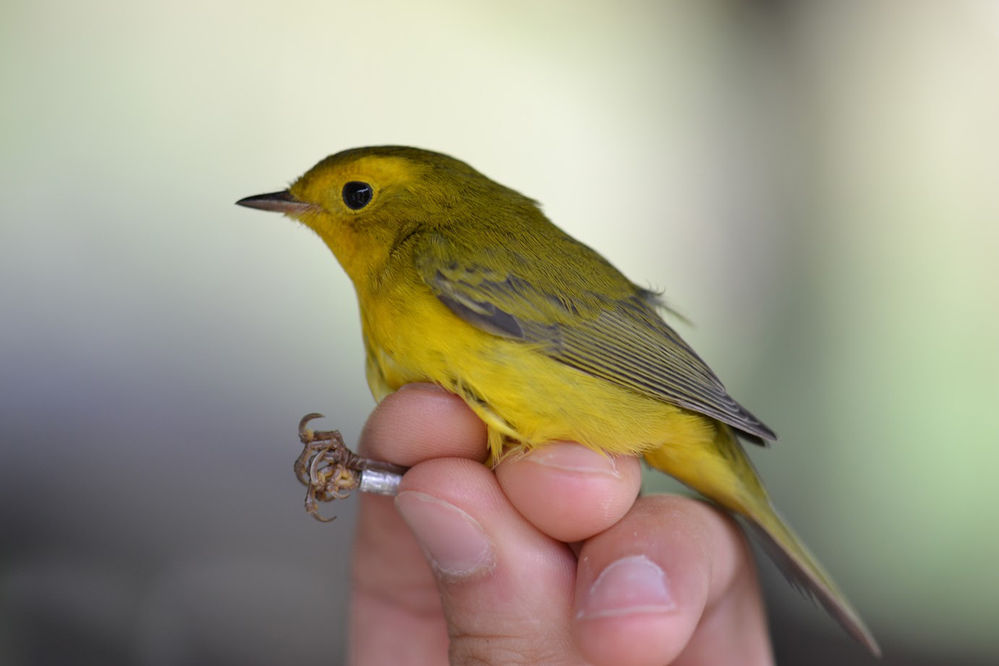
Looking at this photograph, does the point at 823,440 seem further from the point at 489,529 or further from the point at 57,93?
the point at 57,93

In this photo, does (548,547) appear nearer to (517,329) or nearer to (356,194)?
(517,329)

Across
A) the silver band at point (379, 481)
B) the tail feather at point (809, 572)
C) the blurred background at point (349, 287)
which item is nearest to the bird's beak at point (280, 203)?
the silver band at point (379, 481)

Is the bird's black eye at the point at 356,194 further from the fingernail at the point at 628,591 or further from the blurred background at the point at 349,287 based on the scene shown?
the blurred background at the point at 349,287

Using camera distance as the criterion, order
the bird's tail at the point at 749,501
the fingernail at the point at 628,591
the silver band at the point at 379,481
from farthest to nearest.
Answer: the bird's tail at the point at 749,501, the silver band at the point at 379,481, the fingernail at the point at 628,591

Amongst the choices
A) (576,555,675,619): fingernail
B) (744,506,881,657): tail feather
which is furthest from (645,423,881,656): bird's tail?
(576,555,675,619): fingernail

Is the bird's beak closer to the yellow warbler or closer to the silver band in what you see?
the yellow warbler

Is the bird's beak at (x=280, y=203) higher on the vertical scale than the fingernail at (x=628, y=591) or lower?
higher

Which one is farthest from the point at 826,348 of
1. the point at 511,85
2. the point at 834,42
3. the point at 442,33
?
the point at 442,33
